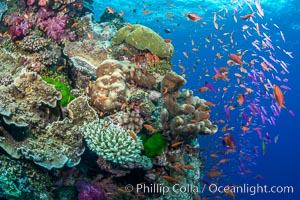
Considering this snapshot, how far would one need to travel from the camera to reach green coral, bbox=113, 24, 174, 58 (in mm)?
8797

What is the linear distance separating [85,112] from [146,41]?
3569 millimetres

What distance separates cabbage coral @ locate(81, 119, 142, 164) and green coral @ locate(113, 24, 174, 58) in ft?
12.3

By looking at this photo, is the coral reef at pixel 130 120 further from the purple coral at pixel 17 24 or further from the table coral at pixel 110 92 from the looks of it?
the purple coral at pixel 17 24

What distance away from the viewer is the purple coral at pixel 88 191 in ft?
18.7

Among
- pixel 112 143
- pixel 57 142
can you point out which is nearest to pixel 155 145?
pixel 112 143

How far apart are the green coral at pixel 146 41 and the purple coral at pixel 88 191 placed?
4.66 metres

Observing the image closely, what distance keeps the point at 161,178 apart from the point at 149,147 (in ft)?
2.79

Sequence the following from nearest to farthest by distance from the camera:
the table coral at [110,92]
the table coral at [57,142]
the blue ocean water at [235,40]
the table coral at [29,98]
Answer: the table coral at [57,142] → the table coral at [29,98] → the table coral at [110,92] → the blue ocean water at [235,40]

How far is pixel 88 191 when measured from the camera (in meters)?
5.77

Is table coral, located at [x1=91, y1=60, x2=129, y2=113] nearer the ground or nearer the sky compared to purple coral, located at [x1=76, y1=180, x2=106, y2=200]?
nearer the sky

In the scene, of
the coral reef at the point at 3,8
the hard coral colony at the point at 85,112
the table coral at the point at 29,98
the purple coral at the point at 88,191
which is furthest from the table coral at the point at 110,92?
the coral reef at the point at 3,8

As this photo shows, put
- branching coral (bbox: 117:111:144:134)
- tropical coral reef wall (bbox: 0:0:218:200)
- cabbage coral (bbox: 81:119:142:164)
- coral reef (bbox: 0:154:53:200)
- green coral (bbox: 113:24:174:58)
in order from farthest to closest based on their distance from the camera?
green coral (bbox: 113:24:174:58) < branching coral (bbox: 117:111:144:134) < cabbage coral (bbox: 81:119:142:164) < tropical coral reef wall (bbox: 0:0:218:200) < coral reef (bbox: 0:154:53:200)

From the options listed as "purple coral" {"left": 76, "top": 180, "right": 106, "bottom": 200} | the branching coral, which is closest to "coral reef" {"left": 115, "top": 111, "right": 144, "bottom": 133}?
the branching coral

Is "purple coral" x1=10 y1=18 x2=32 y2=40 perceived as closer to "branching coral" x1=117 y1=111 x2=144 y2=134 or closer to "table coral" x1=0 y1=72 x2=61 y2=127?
"table coral" x1=0 y1=72 x2=61 y2=127
